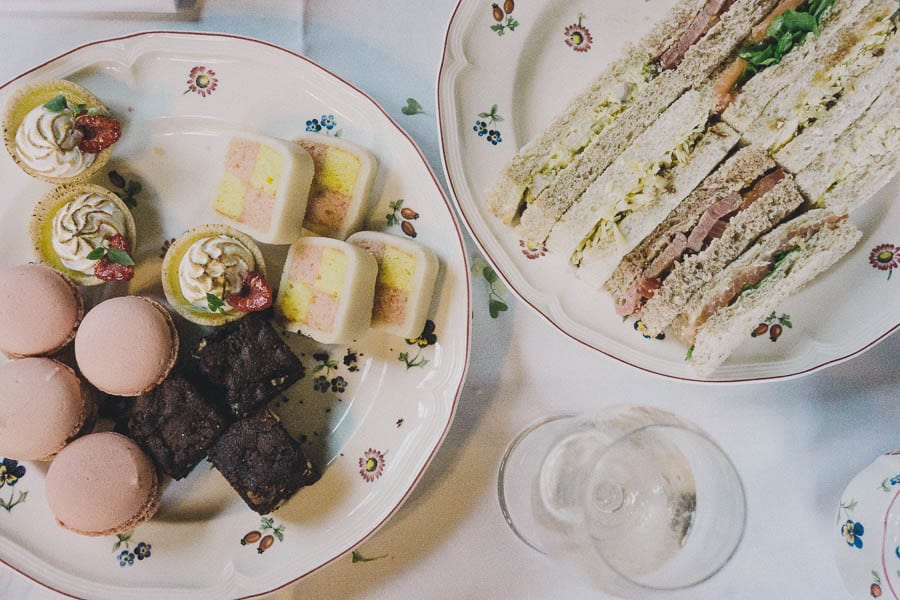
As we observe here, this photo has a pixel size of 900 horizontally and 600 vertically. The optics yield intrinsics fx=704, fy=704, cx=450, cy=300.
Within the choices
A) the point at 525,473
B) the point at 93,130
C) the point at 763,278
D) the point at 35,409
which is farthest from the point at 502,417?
the point at 93,130

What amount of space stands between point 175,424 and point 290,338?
0.44 m

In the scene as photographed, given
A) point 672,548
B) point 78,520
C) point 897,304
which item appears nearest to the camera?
point 672,548

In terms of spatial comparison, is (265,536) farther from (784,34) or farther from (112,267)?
(784,34)

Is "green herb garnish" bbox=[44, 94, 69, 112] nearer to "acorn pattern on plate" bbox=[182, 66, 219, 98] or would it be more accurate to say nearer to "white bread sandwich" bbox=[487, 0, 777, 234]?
"acorn pattern on plate" bbox=[182, 66, 219, 98]

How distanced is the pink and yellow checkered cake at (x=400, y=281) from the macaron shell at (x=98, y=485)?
2.78 feet

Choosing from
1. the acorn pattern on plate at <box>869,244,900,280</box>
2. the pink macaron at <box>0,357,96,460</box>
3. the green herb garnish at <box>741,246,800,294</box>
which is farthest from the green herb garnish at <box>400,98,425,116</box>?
the acorn pattern on plate at <box>869,244,900,280</box>

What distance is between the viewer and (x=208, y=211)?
2.33m

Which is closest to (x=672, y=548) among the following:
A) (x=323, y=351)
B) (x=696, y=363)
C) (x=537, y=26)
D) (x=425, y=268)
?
(x=696, y=363)

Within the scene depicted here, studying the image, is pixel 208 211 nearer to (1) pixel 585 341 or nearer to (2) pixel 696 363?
(1) pixel 585 341

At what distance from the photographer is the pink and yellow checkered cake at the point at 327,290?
83.0 inches

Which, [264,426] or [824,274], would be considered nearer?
[264,426]

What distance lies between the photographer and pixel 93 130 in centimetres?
218

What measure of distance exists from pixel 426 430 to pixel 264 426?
50 cm

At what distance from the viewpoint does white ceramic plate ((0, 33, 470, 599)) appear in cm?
219
